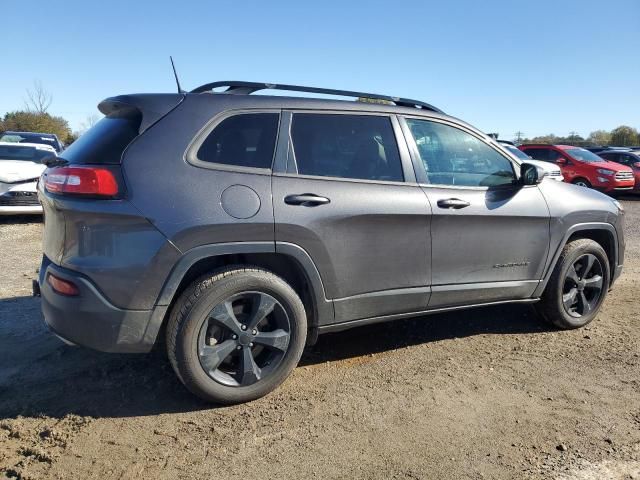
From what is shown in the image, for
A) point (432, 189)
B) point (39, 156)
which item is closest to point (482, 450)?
point (432, 189)

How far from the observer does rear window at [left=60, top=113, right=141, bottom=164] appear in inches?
120

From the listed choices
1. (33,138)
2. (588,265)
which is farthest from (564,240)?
(33,138)

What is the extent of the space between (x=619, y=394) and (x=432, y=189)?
5.88 ft

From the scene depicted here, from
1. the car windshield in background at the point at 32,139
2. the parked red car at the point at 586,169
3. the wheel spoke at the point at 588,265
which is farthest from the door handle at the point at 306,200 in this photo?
the parked red car at the point at 586,169

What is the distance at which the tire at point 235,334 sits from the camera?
10.0ft

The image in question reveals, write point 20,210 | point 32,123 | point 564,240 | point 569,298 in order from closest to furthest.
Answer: point 564,240 → point 569,298 → point 20,210 → point 32,123

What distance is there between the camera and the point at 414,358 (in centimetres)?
398

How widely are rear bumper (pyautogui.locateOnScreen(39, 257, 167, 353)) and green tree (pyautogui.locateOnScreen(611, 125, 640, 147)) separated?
60.8 metres

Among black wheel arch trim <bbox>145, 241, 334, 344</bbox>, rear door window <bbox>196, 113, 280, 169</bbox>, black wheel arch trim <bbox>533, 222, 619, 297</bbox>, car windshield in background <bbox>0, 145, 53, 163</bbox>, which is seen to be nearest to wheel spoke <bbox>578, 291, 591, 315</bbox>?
black wheel arch trim <bbox>533, 222, 619, 297</bbox>

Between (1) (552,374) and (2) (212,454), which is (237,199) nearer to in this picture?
(2) (212,454)

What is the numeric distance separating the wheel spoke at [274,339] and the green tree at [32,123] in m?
47.4

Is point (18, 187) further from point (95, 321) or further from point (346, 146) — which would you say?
point (346, 146)

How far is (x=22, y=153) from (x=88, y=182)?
8985 millimetres

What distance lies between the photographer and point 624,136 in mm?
55719
